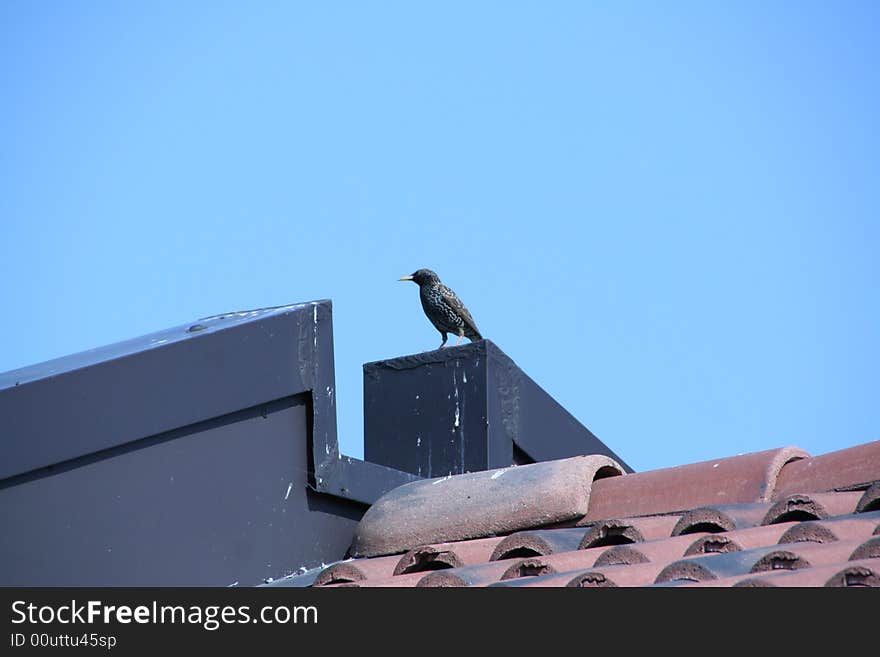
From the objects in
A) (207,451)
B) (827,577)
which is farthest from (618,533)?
(207,451)

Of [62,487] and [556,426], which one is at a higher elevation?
[556,426]

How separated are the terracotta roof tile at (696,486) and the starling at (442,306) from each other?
5.48 metres

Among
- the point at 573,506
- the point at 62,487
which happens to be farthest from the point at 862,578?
the point at 62,487

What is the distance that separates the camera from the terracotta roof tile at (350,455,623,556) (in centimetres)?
472

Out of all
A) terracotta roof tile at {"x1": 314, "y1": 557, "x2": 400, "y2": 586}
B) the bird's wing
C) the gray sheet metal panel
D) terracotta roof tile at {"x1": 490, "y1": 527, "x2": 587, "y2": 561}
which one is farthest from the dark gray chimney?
the bird's wing

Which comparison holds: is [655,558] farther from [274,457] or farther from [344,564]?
[274,457]

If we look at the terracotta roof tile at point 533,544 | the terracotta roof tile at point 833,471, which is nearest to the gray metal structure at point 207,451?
the terracotta roof tile at point 533,544

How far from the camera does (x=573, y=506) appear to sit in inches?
185

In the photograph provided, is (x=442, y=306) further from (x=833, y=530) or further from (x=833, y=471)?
(x=833, y=530)

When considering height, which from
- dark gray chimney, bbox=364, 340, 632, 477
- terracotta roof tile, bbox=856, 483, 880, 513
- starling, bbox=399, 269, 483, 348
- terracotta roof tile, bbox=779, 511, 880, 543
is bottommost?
terracotta roof tile, bbox=779, 511, 880, 543

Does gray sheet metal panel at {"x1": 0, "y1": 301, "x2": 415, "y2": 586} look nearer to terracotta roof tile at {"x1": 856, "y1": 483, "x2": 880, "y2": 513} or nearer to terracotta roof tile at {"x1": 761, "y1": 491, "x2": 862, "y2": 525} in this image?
terracotta roof tile at {"x1": 761, "y1": 491, "x2": 862, "y2": 525}

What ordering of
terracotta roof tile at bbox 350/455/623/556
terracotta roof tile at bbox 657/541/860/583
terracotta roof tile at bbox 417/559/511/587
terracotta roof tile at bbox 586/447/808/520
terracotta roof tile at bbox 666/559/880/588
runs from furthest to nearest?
terracotta roof tile at bbox 350/455/623/556 < terracotta roof tile at bbox 586/447/808/520 < terracotta roof tile at bbox 417/559/511/587 < terracotta roof tile at bbox 657/541/860/583 < terracotta roof tile at bbox 666/559/880/588

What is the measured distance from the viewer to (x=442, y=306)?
1028cm

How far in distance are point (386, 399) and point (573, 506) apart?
1850 mm
